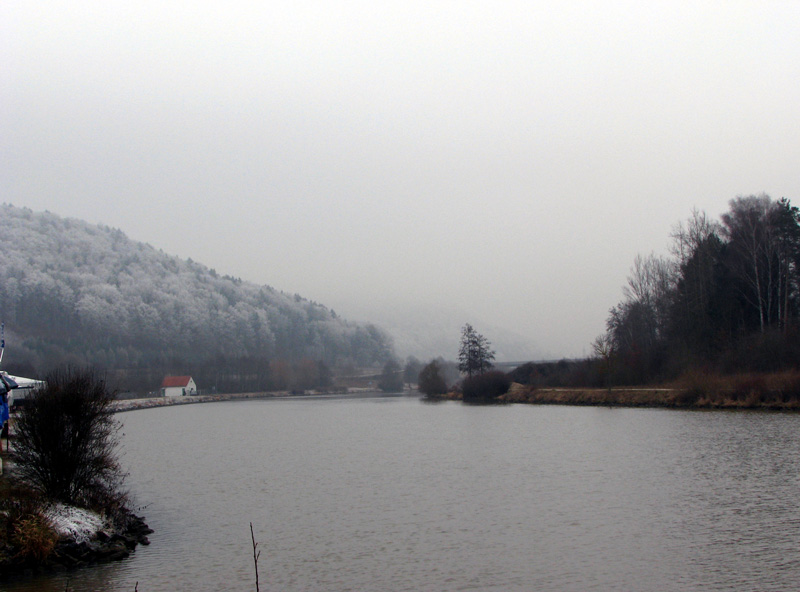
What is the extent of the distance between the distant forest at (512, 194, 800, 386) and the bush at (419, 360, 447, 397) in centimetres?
3370

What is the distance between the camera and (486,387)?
93812 mm

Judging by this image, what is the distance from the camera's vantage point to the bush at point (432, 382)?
11138 centimetres

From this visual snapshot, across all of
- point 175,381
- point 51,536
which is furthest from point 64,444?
Result: point 175,381

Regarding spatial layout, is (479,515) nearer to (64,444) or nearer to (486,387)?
(64,444)

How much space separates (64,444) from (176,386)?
437ft

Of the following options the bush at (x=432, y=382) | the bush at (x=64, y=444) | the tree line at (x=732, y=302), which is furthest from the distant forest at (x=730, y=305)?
the bush at (x=64, y=444)

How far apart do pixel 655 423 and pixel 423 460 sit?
66.9ft

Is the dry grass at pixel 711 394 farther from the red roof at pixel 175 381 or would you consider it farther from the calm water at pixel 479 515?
the red roof at pixel 175 381

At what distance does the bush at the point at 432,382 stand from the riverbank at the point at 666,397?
21401mm

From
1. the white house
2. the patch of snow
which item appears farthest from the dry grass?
the white house

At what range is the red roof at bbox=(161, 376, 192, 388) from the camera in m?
146

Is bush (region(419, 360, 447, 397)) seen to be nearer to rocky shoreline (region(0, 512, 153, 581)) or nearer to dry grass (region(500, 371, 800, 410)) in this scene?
dry grass (region(500, 371, 800, 410))

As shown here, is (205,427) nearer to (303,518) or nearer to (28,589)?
(303,518)

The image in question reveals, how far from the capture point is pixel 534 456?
32.1 meters
